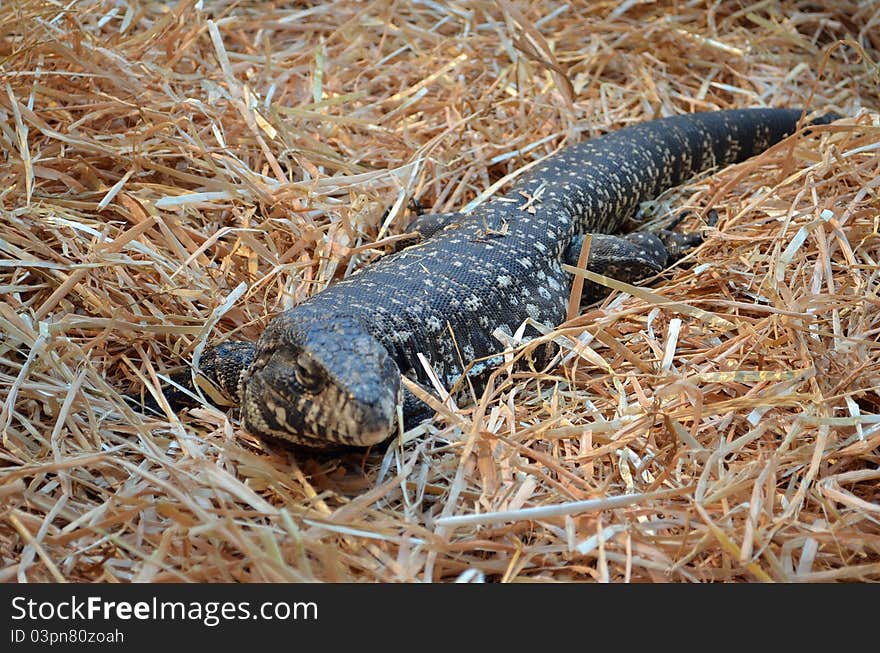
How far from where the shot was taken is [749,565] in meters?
2.27

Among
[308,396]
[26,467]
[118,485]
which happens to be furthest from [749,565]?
[26,467]

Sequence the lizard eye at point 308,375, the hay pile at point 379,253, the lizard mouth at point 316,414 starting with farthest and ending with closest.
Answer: the lizard eye at point 308,375, the lizard mouth at point 316,414, the hay pile at point 379,253

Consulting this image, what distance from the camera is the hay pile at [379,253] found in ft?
7.85

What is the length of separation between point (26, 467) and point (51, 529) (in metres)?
0.23

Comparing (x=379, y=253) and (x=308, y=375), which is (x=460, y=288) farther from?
(x=308, y=375)

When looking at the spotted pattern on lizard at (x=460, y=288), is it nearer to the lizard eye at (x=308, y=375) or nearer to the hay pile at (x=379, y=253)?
the lizard eye at (x=308, y=375)

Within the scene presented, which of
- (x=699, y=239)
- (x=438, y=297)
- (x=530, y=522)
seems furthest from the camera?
(x=699, y=239)

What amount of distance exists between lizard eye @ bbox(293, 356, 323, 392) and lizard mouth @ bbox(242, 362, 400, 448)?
0.08ft

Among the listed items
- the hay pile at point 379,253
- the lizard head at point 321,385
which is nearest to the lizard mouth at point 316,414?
the lizard head at point 321,385

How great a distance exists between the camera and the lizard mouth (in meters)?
2.51

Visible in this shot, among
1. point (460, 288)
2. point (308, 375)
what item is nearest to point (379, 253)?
point (460, 288)

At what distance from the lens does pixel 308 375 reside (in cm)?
267

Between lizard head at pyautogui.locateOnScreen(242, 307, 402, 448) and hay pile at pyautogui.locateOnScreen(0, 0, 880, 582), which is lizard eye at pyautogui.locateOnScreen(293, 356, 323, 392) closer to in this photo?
lizard head at pyautogui.locateOnScreen(242, 307, 402, 448)

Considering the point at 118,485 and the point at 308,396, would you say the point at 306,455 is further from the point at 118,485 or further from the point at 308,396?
the point at 118,485
